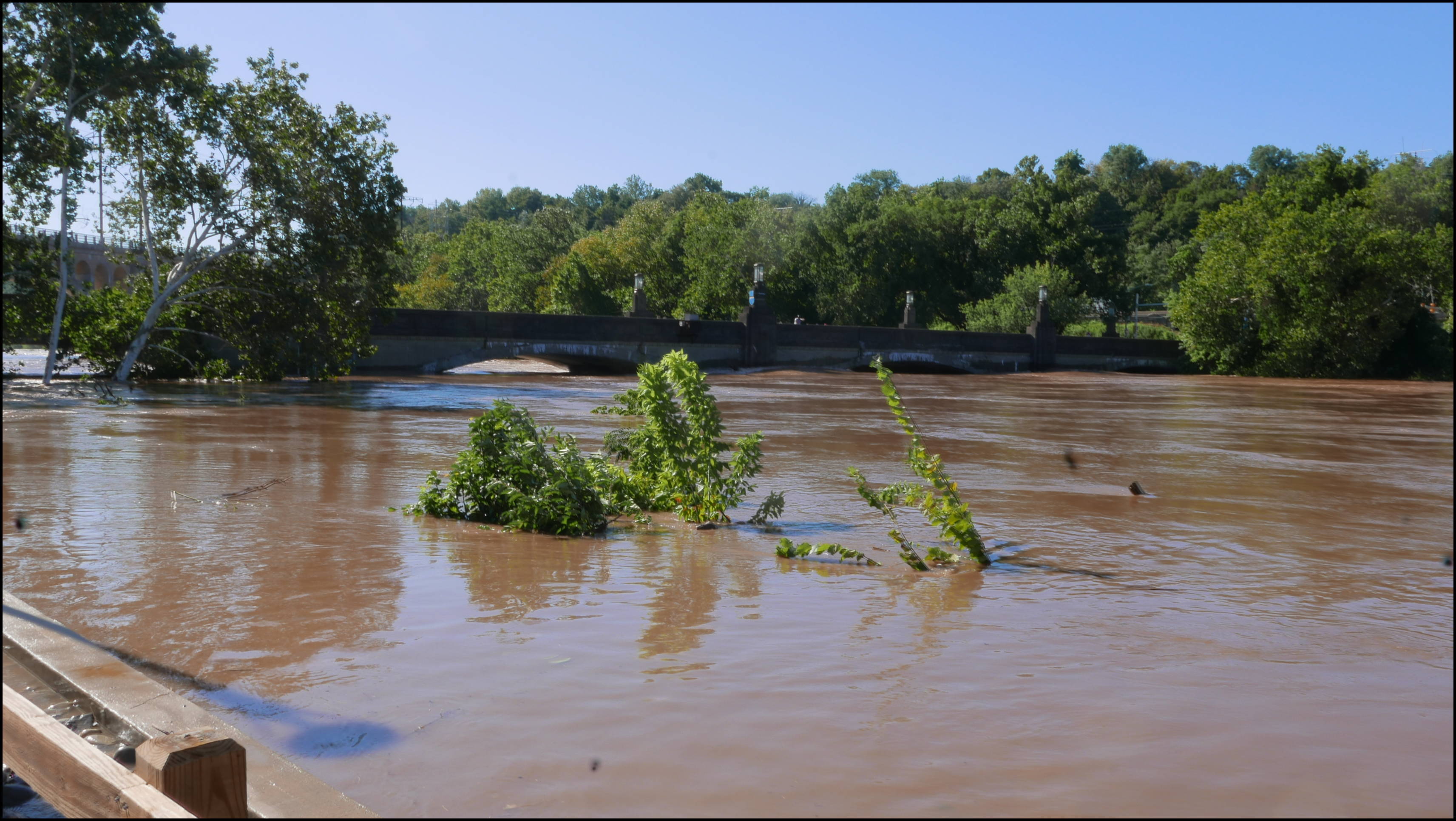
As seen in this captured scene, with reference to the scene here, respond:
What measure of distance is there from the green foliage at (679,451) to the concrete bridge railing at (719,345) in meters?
26.7

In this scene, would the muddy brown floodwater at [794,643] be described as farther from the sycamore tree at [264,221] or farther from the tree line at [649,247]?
the sycamore tree at [264,221]

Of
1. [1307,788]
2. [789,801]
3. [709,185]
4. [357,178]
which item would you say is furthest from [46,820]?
[709,185]

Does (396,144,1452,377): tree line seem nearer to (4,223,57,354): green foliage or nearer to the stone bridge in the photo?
the stone bridge

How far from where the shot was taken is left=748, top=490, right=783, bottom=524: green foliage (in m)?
8.28

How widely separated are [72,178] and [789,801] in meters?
22.9

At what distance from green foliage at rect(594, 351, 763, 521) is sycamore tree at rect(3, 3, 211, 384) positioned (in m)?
15.2

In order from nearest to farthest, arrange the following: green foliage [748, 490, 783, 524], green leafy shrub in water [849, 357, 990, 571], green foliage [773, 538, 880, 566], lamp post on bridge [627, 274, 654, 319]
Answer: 1. green leafy shrub in water [849, 357, 990, 571]
2. green foliage [773, 538, 880, 566]
3. green foliage [748, 490, 783, 524]
4. lamp post on bridge [627, 274, 654, 319]

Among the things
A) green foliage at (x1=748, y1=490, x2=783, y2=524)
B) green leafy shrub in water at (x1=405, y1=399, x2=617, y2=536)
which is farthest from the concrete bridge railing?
green foliage at (x1=748, y1=490, x2=783, y2=524)

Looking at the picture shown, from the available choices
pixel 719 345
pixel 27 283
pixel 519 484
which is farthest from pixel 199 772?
pixel 719 345

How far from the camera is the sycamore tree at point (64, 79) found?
19547 mm

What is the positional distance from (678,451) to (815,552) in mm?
1791

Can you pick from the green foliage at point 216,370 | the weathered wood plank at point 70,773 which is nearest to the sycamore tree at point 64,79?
the green foliage at point 216,370

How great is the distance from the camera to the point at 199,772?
7.81 feet

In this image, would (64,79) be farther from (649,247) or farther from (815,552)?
(649,247)
